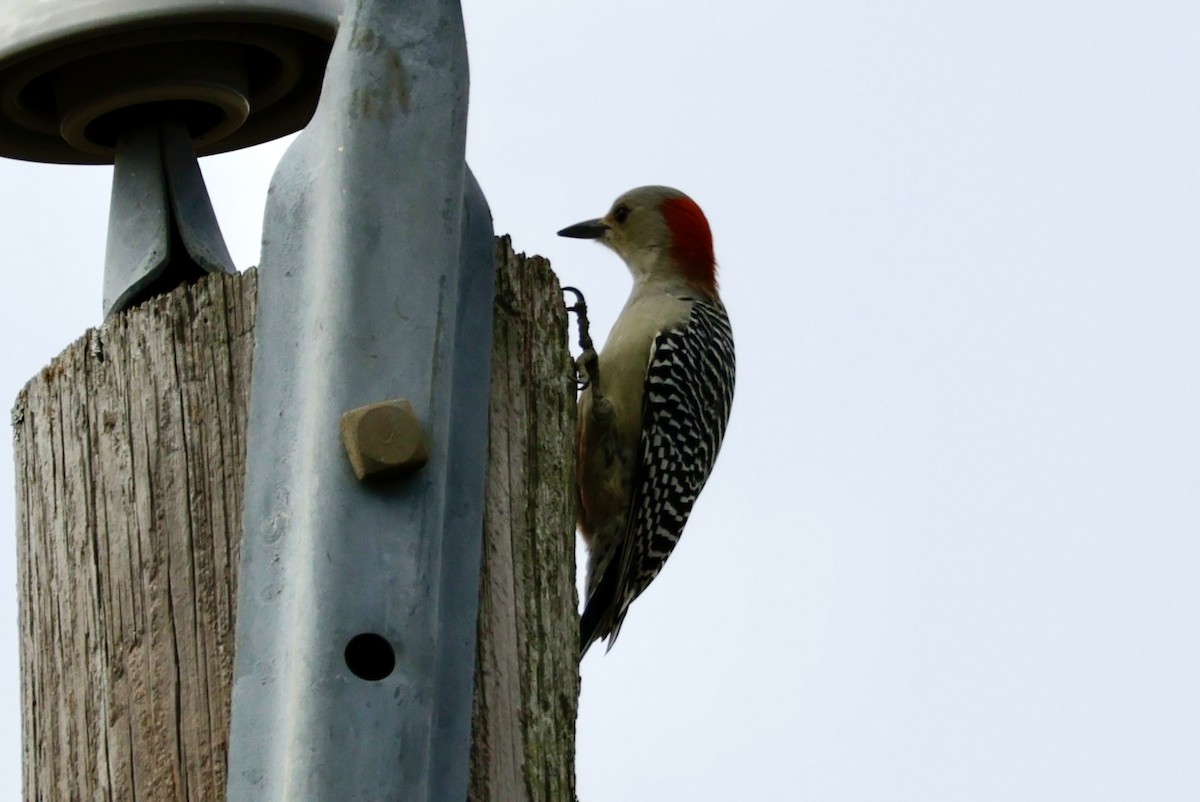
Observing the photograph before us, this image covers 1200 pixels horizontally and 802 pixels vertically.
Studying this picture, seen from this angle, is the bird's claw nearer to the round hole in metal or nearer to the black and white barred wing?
the black and white barred wing

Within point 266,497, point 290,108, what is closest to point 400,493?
point 266,497

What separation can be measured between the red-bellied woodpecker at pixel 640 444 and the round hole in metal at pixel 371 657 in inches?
156

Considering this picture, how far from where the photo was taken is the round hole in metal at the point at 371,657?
2.11 m

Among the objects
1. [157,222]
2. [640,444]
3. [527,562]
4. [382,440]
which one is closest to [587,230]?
[640,444]

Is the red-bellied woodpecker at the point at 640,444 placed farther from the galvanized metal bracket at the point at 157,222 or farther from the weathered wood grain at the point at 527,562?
the weathered wood grain at the point at 527,562

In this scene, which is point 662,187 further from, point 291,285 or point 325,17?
point 291,285

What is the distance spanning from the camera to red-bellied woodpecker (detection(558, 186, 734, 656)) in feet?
20.7

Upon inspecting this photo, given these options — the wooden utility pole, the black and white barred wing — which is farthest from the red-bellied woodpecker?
the wooden utility pole

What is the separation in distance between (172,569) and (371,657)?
1.10 ft

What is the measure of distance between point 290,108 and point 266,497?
133cm

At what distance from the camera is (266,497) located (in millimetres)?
2230

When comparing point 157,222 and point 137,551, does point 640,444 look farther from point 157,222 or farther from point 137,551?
point 137,551

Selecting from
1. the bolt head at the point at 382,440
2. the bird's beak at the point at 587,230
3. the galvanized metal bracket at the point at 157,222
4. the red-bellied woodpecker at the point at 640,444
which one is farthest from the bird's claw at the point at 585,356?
the bolt head at the point at 382,440

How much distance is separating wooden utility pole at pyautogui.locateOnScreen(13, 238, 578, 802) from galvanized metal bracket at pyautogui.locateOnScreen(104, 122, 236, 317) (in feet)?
1.24
